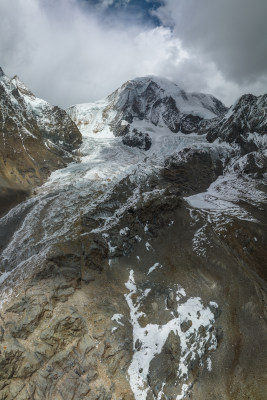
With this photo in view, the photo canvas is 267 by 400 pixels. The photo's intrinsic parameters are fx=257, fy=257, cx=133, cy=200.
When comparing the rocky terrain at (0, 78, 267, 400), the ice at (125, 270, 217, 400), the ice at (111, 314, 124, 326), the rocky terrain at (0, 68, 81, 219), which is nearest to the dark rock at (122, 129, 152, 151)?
the rocky terrain at (0, 68, 81, 219)

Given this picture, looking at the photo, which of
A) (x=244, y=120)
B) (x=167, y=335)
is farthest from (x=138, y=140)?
(x=167, y=335)

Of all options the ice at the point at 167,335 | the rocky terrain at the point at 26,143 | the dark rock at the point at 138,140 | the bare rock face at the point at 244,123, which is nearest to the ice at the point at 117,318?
the ice at the point at 167,335

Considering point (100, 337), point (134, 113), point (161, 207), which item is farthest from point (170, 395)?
point (134, 113)

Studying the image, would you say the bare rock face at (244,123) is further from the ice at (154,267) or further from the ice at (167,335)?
the ice at (167,335)

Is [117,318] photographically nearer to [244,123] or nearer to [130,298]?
[130,298]

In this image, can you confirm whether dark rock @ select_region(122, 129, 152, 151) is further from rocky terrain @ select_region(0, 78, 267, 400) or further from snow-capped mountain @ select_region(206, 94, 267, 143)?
rocky terrain @ select_region(0, 78, 267, 400)

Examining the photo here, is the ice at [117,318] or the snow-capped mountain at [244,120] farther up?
the snow-capped mountain at [244,120]
